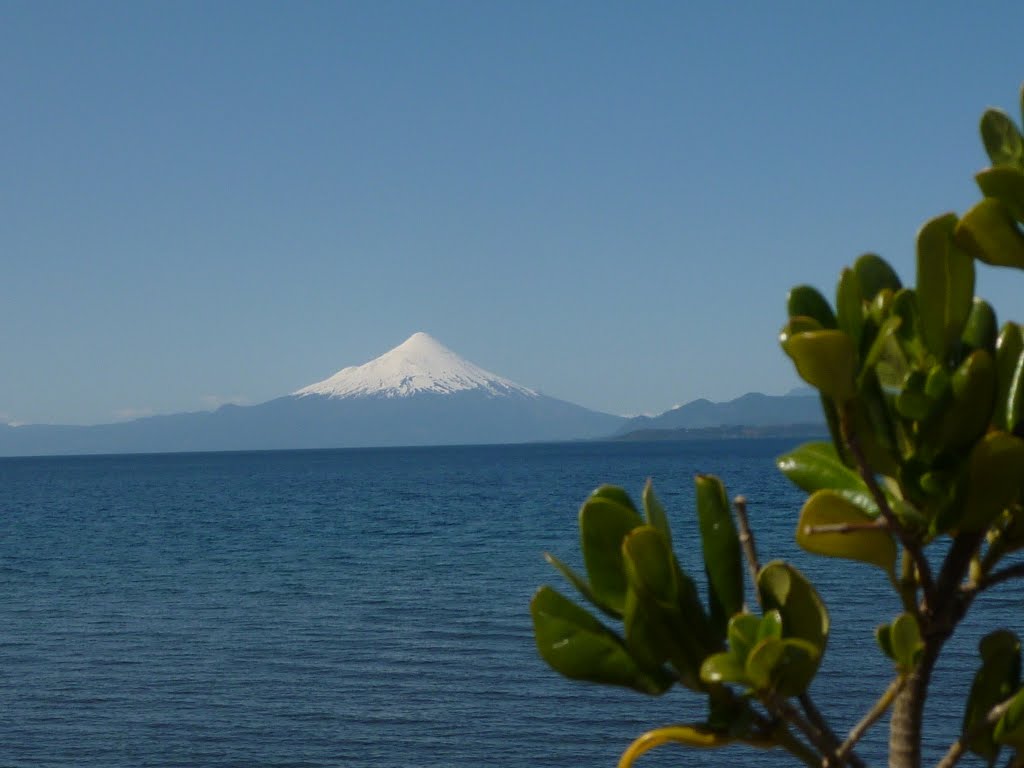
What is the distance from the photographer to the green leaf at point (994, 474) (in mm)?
1410

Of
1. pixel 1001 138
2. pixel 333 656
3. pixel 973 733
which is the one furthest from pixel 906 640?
pixel 333 656

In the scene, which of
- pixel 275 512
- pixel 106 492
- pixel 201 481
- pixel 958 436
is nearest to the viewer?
pixel 958 436

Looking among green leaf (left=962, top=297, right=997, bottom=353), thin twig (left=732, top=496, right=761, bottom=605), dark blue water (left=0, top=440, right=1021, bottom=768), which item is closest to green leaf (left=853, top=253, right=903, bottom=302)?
green leaf (left=962, top=297, right=997, bottom=353)

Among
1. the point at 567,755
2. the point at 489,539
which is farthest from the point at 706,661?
the point at 489,539

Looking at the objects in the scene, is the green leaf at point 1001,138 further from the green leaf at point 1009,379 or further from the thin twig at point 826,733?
the thin twig at point 826,733

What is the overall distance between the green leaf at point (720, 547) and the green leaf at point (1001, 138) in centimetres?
52

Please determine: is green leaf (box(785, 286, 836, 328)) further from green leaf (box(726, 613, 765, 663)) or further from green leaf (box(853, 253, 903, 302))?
green leaf (box(726, 613, 765, 663))

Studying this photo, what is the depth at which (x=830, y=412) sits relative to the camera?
1.48 meters

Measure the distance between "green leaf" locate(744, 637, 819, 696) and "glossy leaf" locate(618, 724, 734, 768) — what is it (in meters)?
0.09

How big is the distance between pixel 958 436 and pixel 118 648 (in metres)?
26.3

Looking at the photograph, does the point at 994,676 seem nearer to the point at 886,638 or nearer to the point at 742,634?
the point at 886,638

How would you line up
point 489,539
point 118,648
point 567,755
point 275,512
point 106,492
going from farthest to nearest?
1. point 106,492
2. point 275,512
3. point 489,539
4. point 118,648
5. point 567,755

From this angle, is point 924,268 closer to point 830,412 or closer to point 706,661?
point 830,412

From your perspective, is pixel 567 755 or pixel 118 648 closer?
pixel 567 755
